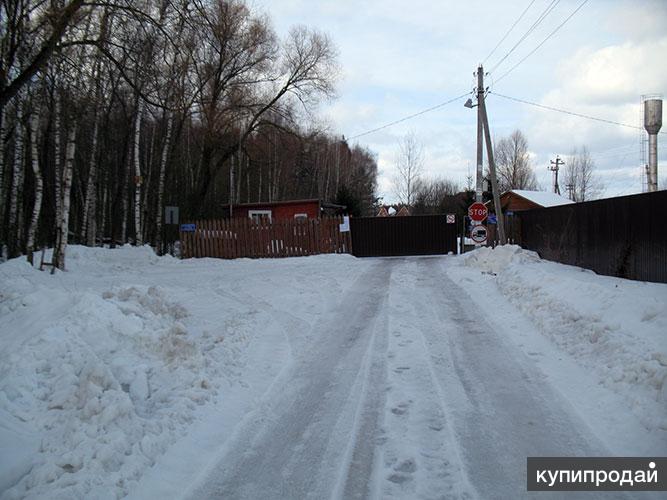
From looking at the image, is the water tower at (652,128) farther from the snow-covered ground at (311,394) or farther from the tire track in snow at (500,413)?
the tire track in snow at (500,413)

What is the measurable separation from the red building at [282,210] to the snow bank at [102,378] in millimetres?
19035

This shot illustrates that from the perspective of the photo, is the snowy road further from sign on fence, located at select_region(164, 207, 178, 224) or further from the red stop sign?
sign on fence, located at select_region(164, 207, 178, 224)

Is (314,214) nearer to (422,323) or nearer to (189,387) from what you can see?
(422,323)

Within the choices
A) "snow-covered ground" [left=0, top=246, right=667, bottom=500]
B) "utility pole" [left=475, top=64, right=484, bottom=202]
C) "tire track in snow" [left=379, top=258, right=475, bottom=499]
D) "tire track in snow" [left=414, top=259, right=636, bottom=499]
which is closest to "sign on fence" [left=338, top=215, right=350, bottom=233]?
"utility pole" [left=475, top=64, right=484, bottom=202]

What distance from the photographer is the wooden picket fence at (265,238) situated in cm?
2291

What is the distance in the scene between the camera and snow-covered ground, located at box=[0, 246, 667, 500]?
3.93 meters

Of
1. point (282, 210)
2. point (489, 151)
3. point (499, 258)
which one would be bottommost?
point (499, 258)

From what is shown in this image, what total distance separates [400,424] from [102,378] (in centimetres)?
284

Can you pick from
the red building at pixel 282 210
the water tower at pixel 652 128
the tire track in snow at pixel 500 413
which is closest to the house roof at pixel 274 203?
the red building at pixel 282 210

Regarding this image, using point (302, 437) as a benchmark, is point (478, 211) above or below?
above

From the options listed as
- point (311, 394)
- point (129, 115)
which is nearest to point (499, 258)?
point (311, 394)

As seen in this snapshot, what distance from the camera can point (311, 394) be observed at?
579cm

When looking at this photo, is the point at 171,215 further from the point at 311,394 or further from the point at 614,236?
the point at 311,394

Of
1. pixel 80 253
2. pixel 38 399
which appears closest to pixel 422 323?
pixel 38 399
